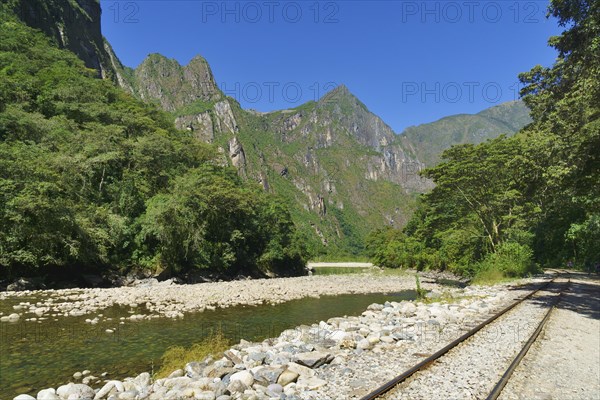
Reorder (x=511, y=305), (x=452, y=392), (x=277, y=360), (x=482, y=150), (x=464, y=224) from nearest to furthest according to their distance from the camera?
1. (x=452, y=392)
2. (x=277, y=360)
3. (x=511, y=305)
4. (x=482, y=150)
5. (x=464, y=224)

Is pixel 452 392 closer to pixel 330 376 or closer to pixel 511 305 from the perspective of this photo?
pixel 330 376

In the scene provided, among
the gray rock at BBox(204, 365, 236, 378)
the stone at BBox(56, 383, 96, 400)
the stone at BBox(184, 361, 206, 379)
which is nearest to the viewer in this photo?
the stone at BBox(56, 383, 96, 400)

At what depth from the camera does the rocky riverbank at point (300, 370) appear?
229 inches

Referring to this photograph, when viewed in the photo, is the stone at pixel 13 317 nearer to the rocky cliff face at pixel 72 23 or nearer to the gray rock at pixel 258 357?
the gray rock at pixel 258 357

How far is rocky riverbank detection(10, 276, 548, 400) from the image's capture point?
5.82 meters

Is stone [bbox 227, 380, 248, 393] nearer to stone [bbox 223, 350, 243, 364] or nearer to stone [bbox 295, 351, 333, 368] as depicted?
stone [bbox 295, 351, 333, 368]

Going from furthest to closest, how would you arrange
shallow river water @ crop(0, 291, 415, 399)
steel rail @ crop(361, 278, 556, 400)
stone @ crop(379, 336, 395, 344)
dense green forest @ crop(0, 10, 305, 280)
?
dense green forest @ crop(0, 10, 305, 280) → stone @ crop(379, 336, 395, 344) → shallow river water @ crop(0, 291, 415, 399) → steel rail @ crop(361, 278, 556, 400)

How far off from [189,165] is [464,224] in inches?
1688

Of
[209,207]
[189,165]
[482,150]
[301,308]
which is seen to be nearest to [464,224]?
[482,150]

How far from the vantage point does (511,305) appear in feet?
42.4

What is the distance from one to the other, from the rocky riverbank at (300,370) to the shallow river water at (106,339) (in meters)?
1.65

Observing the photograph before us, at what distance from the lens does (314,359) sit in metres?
6.96

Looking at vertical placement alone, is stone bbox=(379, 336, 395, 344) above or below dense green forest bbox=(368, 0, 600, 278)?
below

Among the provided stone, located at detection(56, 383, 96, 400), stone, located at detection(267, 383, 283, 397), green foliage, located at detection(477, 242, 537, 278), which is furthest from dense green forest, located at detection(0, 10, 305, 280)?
green foliage, located at detection(477, 242, 537, 278)
